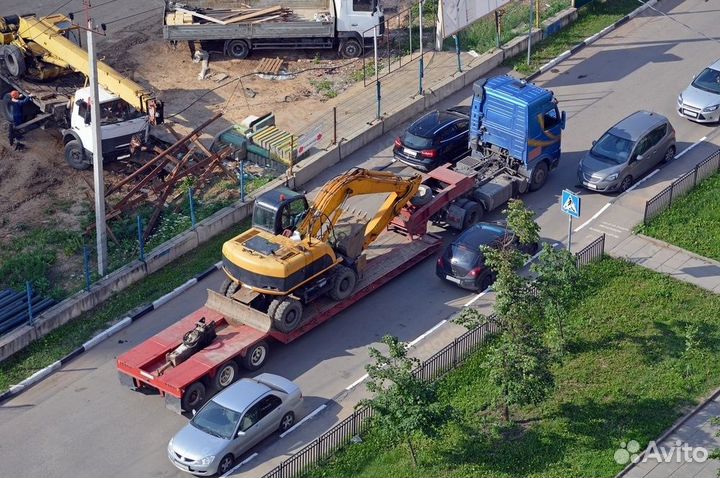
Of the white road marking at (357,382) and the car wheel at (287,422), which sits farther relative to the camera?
the white road marking at (357,382)

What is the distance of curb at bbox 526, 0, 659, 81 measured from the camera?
40375 mm

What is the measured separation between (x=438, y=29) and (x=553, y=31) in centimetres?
454

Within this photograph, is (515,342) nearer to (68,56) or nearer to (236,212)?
(236,212)

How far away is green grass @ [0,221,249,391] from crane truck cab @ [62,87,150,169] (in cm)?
514

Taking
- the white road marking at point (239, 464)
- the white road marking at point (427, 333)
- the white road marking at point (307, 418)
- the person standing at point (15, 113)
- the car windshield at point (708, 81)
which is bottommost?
the white road marking at point (239, 464)

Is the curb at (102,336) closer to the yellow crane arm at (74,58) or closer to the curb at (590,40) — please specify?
the yellow crane arm at (74,58)

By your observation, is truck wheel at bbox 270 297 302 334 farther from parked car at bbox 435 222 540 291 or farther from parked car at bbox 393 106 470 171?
parked car at bbox 393 106 470 171

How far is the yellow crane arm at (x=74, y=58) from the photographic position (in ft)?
116

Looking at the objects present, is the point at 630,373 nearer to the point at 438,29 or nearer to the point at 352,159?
the point at 352,159

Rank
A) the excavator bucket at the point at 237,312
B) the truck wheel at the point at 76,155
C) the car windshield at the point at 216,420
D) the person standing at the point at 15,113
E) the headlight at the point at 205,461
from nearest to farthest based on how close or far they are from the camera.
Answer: the headlight at the point at 205,461
the car windshield at the point at 216,420
the excavator bucket at the point at 237,312
the truck wheel at the point at 76,155
the person standing at the point at 15,113

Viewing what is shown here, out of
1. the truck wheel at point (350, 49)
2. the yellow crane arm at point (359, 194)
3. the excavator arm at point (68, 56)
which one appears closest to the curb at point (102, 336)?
the yellow crane arm at point (359, 194)

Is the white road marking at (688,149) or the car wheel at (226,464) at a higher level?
the white road marking at (688,149)

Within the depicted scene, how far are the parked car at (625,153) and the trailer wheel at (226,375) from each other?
1226 cm

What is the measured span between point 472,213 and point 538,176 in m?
2.92
